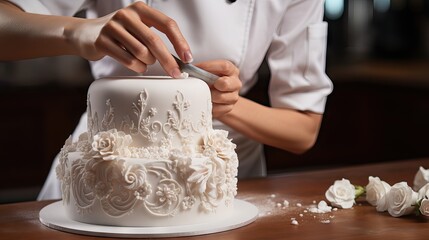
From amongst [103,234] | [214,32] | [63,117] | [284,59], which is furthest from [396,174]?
[63,117]

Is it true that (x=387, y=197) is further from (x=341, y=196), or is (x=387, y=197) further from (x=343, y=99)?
(x=343, y=99)

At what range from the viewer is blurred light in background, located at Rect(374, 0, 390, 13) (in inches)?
228

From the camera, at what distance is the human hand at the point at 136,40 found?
159cm

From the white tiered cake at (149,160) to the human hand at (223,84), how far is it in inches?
6.2

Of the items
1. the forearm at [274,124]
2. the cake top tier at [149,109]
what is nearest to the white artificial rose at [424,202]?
the cake top tier at [149,109]

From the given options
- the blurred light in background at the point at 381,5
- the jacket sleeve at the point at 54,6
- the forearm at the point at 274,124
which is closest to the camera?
the jacket sleeve at the point at 54,6

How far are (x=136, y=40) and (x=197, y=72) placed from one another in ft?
0.60

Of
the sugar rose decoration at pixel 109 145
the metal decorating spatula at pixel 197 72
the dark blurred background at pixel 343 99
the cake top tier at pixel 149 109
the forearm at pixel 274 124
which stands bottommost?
the dark blurred background at pixel 343 99

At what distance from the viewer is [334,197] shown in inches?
69.4

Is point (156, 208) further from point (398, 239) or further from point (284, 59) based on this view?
point (284, 59)

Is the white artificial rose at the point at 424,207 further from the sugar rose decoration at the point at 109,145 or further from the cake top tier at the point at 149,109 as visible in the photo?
the sugar rose decoration at the point at 109,145

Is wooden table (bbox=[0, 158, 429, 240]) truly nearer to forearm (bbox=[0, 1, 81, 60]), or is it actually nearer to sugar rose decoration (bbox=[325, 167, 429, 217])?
sugar rose decoration (bbox=[325, 167, 429, 217])

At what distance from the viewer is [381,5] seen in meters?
5.85

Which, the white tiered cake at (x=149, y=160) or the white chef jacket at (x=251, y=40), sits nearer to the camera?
the white tiered cake at (x=149, y=160)
